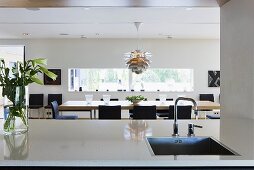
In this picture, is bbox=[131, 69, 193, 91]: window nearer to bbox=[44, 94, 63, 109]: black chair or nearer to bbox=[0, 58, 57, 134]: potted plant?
bbox=[44, 94, 63, 109]: black chair

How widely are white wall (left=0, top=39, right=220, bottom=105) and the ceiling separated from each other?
2.79 feet

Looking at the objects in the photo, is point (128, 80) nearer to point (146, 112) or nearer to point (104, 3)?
point (146, 112)

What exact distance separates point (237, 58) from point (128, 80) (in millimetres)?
6368

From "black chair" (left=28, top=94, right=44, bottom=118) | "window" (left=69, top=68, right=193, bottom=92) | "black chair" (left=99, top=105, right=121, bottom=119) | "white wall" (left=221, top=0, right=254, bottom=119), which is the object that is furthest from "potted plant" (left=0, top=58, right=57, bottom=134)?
"window" (left=69, top=68, right=193, bottom=92)

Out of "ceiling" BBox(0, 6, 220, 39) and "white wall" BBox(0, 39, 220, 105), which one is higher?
"ceiling" BBox(0, 6, 220, 39)

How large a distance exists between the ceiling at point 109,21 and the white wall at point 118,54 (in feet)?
2.79

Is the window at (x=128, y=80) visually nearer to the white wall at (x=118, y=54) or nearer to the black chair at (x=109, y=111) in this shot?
the white wall at (x=118, y=54)

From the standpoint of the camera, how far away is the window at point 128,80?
356 inches

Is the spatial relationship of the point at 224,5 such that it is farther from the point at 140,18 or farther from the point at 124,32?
the point at 124,32

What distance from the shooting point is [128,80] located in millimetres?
9055

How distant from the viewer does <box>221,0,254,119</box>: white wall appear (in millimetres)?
2525

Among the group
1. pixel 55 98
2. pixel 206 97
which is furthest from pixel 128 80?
pixel 206 97

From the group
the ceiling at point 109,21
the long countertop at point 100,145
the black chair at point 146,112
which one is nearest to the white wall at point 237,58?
the long countertop at point 100,145

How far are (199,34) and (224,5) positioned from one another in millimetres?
4910
